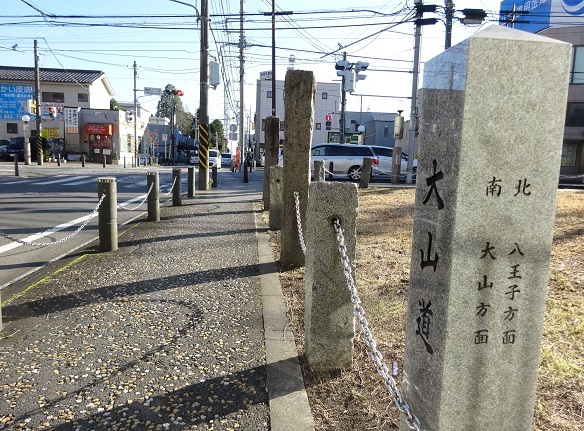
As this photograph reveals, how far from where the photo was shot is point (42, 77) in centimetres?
4616

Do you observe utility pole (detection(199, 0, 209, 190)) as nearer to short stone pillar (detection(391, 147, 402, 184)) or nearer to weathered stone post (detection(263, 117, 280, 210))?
weathered stone post (detection(263, 117, 280, 210))

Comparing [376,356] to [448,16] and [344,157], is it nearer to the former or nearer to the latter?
[448,16]

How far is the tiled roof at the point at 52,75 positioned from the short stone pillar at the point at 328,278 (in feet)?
162

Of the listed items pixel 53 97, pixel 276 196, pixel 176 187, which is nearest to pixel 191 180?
pixel 176 187

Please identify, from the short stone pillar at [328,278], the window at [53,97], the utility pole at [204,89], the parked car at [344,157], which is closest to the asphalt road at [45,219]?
the utility pole at [204,89]

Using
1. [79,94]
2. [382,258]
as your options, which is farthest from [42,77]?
[382,258]

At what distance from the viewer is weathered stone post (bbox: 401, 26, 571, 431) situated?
170cm

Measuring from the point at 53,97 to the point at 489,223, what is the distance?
53025 mm

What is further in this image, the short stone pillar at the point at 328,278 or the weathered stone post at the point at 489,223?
the short stone pillar at the point at 328,278

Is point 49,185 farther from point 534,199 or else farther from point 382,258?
point 534,199

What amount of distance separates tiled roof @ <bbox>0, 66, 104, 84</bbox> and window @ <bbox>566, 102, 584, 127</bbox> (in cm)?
4340

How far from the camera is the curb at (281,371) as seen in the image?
2.69 metres

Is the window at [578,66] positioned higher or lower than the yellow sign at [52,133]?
higher

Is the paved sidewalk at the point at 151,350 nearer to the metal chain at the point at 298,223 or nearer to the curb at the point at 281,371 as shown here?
the curb at the point at 281,371
